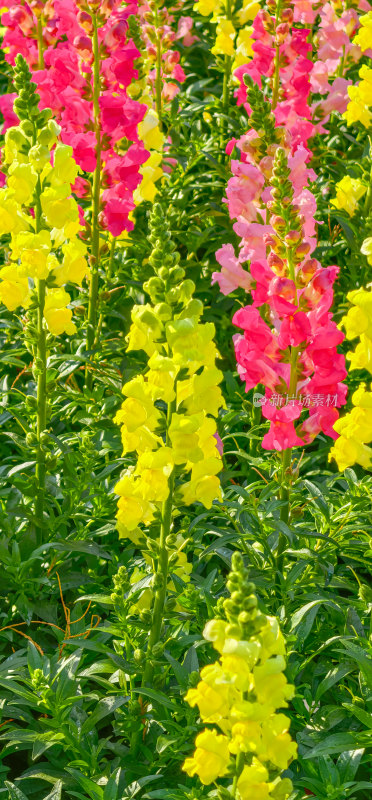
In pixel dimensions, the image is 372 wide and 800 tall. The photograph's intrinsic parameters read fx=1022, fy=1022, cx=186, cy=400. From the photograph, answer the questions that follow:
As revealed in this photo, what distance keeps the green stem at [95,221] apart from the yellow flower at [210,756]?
2607mm

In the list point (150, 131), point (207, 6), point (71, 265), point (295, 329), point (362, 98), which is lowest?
point (295, 329)

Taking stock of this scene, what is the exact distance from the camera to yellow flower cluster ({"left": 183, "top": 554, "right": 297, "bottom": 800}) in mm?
2334

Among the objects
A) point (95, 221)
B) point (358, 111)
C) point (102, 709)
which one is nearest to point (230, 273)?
point (95, 221)

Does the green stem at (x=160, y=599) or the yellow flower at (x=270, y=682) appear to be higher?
the yellow flower at (x=270, y=682)

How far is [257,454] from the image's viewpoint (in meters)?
4.69

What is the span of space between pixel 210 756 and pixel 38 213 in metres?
2.04

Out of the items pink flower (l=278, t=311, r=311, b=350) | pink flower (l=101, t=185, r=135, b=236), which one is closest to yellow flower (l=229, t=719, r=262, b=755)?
pink flower (l=278, t=311, r=311, b=350)

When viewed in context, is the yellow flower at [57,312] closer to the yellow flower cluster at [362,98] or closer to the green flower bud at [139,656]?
the green flower bud at [139,656]

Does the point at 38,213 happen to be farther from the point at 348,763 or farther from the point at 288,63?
the point at 348,763

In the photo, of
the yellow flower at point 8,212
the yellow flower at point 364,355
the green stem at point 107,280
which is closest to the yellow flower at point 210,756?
the yellow flower at point 364,355

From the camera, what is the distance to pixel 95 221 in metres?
4.97

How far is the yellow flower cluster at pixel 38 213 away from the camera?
11.9 ft

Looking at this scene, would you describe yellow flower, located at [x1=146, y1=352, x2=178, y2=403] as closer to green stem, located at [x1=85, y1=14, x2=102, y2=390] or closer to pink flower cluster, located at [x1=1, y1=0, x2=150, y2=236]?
green stem, located at [x1=85, y1=14, x2=102, y2=390]

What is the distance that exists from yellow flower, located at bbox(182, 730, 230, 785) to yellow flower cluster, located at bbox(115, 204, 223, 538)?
845 millimetres
